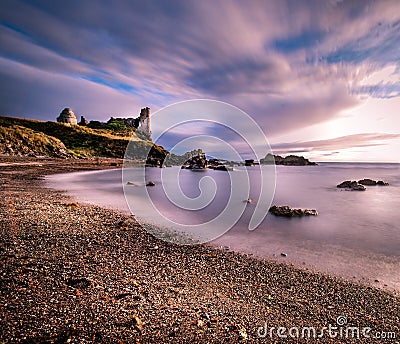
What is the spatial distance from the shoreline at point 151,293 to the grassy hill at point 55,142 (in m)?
64.9

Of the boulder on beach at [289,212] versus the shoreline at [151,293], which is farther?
the boulder on beach at [289,212]

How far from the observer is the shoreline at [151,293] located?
166 inches

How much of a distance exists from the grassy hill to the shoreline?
213 feet

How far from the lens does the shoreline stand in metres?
4.21

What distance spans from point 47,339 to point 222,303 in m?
3.78

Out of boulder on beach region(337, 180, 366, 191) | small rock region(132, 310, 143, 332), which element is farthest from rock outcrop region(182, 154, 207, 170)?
small rock region(132, 310, 143, 332)

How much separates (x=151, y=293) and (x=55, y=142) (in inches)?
3223

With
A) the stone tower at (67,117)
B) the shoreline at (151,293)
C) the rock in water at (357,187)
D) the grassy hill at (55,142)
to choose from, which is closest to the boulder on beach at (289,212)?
the shoreline at (151,293)

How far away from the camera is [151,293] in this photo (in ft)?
18.1

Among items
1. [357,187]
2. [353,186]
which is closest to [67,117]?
[353,186]

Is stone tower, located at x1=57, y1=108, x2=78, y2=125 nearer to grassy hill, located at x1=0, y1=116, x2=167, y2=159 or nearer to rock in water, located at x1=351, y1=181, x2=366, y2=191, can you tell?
grassy hill, located at x1=0, y1=116, x2=167, y2=159

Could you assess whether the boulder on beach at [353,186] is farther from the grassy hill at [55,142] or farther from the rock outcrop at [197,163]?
the grassy hill at [55,142]

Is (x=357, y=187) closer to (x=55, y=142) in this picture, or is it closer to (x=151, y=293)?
(x=151, y=293)

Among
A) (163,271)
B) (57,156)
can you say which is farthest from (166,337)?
(57,156)
